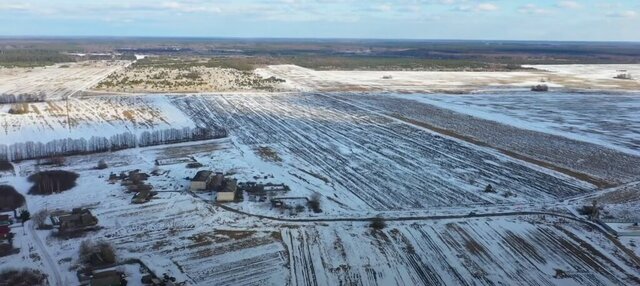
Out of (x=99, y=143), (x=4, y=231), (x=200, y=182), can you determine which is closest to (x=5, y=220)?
(x=4, y=231)

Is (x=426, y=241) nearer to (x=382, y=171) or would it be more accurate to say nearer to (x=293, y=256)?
(x=293, y=256)

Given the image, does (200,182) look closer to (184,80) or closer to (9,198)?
(9,198)

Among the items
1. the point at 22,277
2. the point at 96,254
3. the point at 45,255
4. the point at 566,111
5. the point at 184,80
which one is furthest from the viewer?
the point at 184,80

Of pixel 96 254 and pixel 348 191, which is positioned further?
pixel 348 191

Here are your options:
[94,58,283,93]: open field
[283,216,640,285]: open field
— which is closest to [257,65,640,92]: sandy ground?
[94,58,283,93]: open field

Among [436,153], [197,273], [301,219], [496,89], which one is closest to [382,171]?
[436,153]

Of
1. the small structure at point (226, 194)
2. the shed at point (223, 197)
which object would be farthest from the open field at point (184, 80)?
the shed at point (223, 197)
